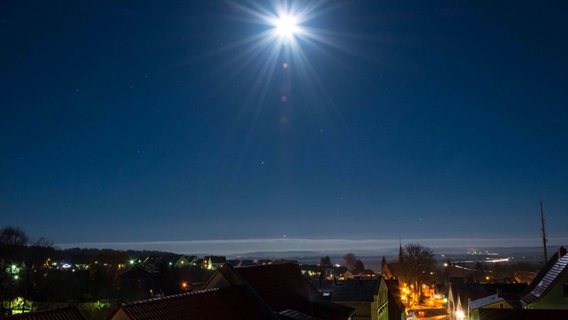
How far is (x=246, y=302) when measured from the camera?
23.6m

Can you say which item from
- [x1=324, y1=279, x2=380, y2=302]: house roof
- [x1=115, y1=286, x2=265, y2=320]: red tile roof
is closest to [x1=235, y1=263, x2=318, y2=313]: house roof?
[x1=115, y1=286, x2=265, y2=320]: red tile roof

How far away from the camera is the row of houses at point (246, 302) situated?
1704 centimetres

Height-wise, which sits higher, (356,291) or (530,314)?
(530,314)

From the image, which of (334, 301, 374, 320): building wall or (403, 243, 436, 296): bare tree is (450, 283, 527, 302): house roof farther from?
(403, 243, 436, 296): bare tree

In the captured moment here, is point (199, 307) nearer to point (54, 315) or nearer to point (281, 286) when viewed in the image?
point (54, 315)

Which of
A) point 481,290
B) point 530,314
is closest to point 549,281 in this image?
point 530,314

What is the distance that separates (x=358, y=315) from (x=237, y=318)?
2670cm

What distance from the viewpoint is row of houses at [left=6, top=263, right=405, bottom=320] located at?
55.9ft

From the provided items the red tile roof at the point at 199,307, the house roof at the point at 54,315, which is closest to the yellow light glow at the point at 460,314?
the red tile roof at the point at 199,307

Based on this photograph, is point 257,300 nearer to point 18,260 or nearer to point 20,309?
point 20,309

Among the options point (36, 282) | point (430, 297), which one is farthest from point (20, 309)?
point (430, 297)

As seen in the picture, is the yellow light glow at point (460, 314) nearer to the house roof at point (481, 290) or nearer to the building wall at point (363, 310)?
the house roof at point (481, 290)

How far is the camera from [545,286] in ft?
100

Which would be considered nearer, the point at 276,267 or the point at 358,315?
the point at 276,267
